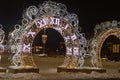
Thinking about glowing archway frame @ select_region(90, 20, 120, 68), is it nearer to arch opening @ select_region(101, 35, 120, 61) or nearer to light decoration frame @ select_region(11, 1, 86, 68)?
light decoration frame @ select_region(11, 1, 86, 68)

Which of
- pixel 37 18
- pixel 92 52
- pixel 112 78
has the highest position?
pixel 37 18

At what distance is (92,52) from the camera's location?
73.8 ft

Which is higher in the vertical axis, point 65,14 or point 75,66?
point 65,14

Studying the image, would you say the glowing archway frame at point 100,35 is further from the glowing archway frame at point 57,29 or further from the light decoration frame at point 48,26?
the glowing archway frame at point 57,29

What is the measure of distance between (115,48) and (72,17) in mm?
24782

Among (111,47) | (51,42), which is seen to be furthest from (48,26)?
(51,42)

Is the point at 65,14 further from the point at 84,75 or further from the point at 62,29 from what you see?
the point at 84,75

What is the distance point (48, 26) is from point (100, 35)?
143 inches

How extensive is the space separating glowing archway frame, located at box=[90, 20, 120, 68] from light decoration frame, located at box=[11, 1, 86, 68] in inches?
46.3

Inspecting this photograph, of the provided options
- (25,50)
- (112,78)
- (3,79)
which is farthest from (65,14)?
(3,79)

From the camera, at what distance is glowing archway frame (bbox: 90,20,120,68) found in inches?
882

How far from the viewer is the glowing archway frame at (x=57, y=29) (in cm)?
2038

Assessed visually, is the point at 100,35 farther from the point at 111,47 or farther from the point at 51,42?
the point at 51,42

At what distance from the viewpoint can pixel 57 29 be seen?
2156cm
